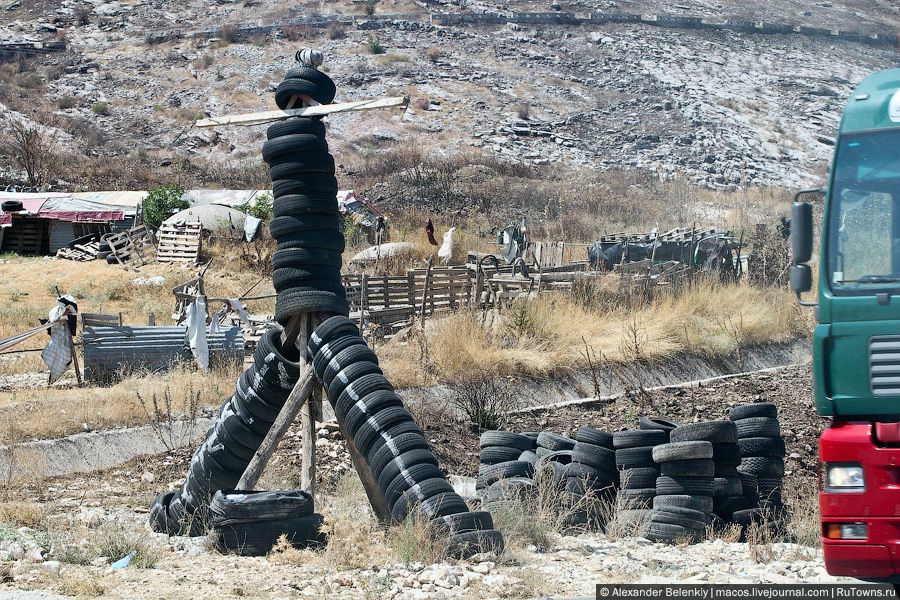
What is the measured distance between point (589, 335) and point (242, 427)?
1059 centimetres

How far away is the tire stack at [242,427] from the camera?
9.69m

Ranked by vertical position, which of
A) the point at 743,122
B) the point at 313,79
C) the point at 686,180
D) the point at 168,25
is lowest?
the point at 313,79

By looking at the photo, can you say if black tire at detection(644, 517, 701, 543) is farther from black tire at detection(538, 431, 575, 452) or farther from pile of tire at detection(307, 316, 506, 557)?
pile of tire at detection(307, 316, 506, 557)

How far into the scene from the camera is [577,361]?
18.3 m

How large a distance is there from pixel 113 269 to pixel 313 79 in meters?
24.7

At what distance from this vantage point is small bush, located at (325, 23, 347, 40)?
74.3m

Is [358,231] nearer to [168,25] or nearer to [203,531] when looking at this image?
[203,531]

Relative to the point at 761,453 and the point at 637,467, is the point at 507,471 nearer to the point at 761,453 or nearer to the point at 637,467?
the point at 637,467

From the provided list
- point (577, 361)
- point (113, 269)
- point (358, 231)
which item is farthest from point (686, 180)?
point (577, 361)

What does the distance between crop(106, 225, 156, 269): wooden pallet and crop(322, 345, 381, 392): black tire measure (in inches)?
1020

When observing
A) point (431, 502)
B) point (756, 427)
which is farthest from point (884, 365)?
point (756, 427)

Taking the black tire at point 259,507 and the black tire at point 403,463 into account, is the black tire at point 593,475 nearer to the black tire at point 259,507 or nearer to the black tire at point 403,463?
the black tire at point 403,463

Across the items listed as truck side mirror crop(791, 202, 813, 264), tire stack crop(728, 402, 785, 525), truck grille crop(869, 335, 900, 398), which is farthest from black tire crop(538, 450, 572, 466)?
truck grille crop(869, 335, 900, 398)

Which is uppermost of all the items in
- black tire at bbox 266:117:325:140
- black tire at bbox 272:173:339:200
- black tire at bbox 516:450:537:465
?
black tire at bbox 266:117:325:140
